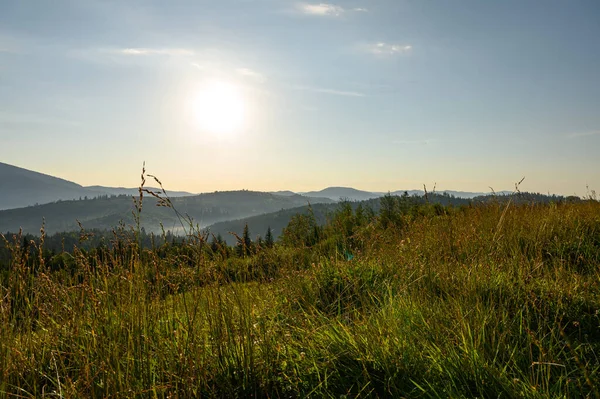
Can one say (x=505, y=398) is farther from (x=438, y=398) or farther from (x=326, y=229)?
(x=326, y=229)

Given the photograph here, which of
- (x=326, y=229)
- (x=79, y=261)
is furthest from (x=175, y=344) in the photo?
(x=326, y=229)

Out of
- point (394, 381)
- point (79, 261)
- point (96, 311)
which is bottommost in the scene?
point (394, 381)

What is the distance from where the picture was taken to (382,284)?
4379 mm

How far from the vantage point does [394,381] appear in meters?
2.45

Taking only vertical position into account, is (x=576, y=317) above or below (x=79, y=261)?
below

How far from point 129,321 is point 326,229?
16.6 ft

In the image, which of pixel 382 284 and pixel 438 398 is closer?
pixel 438 398

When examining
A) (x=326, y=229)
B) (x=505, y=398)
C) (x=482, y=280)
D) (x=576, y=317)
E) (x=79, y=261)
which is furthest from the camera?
(x=326, y=229)

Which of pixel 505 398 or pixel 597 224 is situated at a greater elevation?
pixel 597 224

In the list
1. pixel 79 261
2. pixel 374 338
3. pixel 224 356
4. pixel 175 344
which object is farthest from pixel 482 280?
pixel 79 261

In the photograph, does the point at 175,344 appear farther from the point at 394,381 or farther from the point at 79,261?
the point at 394,381

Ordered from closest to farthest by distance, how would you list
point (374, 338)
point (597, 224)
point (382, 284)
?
point (374, 338) → point (382, 284) → point (597, 224)

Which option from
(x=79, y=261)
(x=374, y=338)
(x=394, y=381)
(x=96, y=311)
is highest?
(x=79, y=261)

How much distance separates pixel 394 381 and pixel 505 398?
0.65 m
